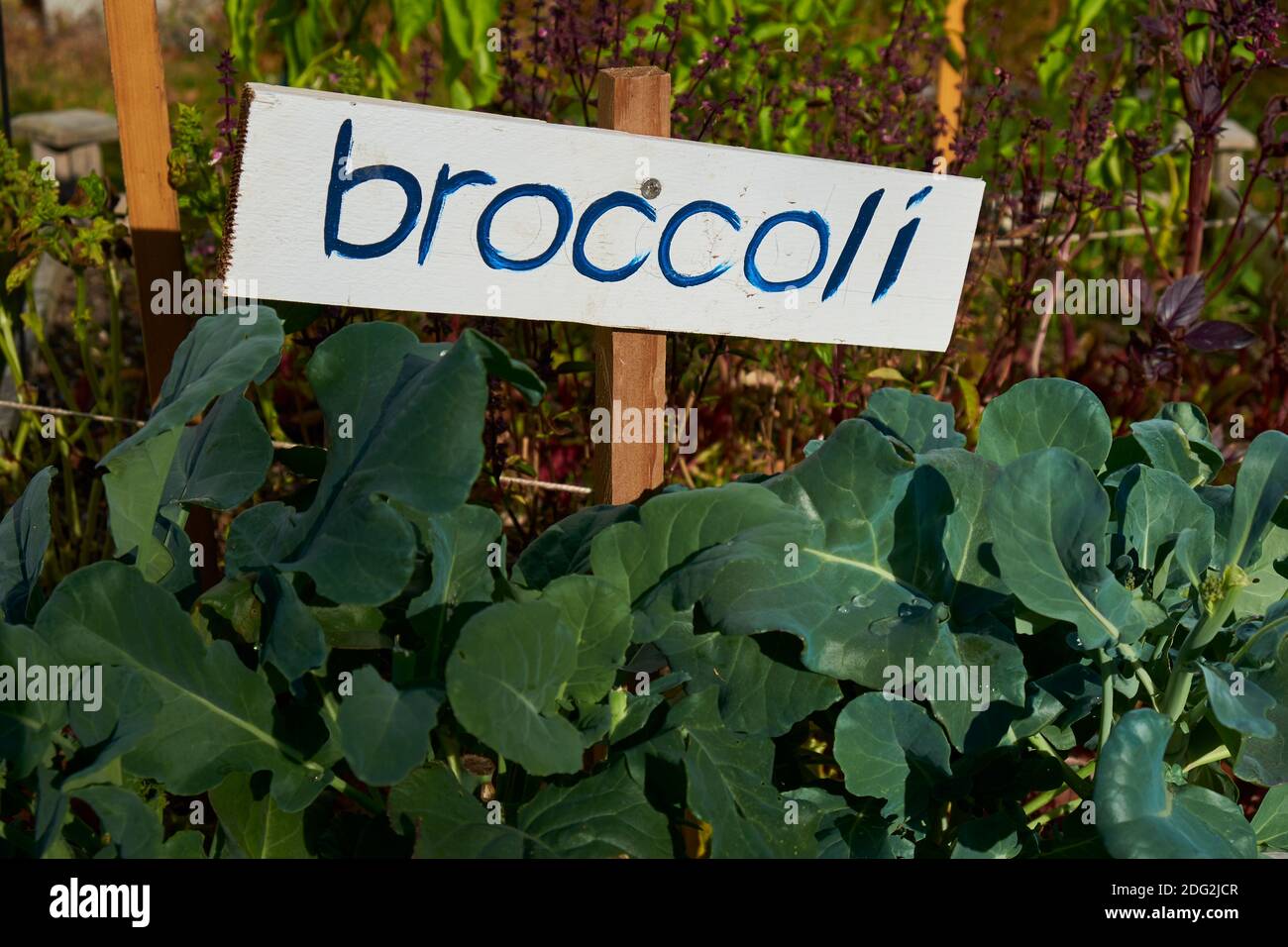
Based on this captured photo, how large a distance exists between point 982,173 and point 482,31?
1.56 meters

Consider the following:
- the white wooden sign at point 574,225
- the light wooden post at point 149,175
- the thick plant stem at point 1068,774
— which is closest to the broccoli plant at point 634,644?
the thick plant stem at point 1068,774

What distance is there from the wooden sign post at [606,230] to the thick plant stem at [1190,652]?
579 mm

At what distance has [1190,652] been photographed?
5.16 ft

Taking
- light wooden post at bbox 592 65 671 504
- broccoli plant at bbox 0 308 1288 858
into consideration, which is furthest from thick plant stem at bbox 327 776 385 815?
light wooden post at bbox 592 65 671 504

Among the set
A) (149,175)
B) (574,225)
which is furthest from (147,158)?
(574,225)

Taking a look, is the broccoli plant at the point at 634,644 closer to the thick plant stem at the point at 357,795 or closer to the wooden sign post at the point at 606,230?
the thick plant stem at the point at 357,795

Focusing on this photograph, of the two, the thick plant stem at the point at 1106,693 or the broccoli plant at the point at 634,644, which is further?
the thick plant stem at the point at 1106,693

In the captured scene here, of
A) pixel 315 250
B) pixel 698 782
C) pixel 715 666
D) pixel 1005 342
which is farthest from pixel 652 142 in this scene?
pixel 1005 342

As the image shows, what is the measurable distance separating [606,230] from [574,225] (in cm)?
5

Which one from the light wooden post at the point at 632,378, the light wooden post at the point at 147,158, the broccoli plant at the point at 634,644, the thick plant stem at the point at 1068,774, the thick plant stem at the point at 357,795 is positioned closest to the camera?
the broccoli plant at the point at 634,644

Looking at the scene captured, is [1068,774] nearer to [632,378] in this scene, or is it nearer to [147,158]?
[632,378]

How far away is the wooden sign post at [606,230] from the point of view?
5.43 ft

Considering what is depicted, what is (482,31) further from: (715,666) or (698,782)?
(698,782)
